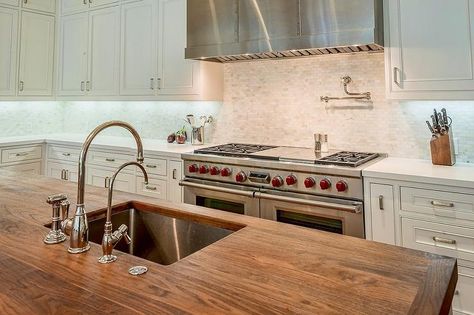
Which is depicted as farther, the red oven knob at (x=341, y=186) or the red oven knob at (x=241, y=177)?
the red oven knob at (x=241, y=177)

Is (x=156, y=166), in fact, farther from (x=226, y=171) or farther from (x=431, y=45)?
(x=431, y=45)

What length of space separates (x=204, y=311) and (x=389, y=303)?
405 millimetres

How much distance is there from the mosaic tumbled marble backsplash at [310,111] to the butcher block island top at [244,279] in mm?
1788

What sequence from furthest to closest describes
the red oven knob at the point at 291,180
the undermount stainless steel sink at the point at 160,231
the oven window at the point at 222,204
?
the oven window at the point at 222,204
the red oven knob at the point at 291,180
the undermount stainless steel sink at the point at 160,231

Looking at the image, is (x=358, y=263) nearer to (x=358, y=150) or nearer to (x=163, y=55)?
(x=358, y=150)

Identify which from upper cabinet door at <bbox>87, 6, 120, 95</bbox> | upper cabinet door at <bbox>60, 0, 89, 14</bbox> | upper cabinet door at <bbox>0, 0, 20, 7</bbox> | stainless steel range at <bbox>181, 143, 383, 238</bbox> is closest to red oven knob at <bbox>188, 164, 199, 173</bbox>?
stainless steel range at <bbox>181, 143, 383, 238</bbox>

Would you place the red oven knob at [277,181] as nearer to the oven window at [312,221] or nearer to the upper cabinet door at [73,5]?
the oven window at [312,221]

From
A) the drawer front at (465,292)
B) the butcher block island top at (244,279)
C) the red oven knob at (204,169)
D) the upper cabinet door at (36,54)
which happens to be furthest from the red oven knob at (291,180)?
the upper cabinet door at (36,54)

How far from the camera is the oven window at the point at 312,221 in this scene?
7.65ft

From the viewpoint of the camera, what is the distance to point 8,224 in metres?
1.33

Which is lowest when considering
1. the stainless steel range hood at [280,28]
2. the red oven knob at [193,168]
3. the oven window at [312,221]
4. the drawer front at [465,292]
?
the drawer front at [465,292]

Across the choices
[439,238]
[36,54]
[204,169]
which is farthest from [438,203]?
[36,54]

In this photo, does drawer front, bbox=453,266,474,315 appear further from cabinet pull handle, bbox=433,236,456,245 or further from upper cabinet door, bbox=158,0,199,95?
upper cabinet door, bbox=158,0,199,95

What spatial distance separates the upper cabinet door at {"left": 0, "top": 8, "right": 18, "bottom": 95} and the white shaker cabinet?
0.50m
